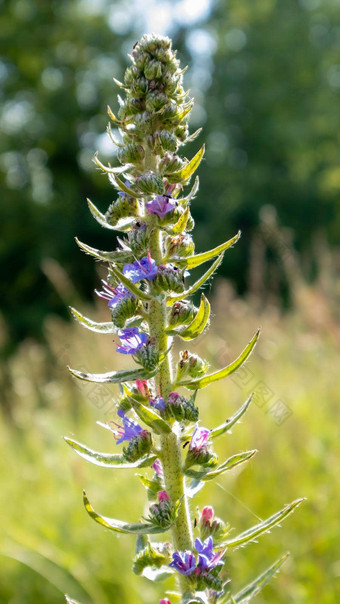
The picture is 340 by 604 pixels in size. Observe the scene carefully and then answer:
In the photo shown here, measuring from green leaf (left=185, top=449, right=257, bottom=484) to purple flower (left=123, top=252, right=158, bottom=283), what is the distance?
437 mm

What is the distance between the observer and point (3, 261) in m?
21.6

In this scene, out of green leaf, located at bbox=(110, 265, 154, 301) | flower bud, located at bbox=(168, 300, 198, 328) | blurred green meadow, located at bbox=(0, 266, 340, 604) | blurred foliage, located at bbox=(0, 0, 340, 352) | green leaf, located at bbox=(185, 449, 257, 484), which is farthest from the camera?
blurred foliage, located at bbox=(0, 0, 340, 352)

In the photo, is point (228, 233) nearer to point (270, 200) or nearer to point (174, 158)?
point (270, 200)

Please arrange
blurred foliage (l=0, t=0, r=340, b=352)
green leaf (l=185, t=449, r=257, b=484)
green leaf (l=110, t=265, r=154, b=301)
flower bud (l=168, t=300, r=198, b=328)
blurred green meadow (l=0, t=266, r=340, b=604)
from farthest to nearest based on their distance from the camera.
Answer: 1. blurred foliage (l=0, t=0, r=340, b=352)
2. blurred green meadow (l=0, t=266, r=340, b=604)
3. flower bud (l=168, t=300, r=198, b=328)
4. green leaf (l=185, t=449, r=257, b=484)
5. green leaf (l=110, t=265, r=154, b=301)

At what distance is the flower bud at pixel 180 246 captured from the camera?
145 cm

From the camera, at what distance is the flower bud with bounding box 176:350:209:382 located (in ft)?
4.78

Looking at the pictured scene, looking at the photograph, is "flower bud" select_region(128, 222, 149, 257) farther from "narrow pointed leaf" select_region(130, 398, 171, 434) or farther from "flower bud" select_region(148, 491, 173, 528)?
"flower bud" select_region(148, 491, 173, 528)

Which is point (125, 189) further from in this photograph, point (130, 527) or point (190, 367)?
point (130, 527)

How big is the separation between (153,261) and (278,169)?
22773 mm

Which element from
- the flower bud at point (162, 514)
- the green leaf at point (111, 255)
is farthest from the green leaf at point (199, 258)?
the flower bud at point (162, 514)

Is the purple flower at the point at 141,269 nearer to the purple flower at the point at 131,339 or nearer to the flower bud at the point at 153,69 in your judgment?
the purple flower at the point at 131,339

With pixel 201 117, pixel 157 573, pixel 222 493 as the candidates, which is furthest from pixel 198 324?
pixel 201 117

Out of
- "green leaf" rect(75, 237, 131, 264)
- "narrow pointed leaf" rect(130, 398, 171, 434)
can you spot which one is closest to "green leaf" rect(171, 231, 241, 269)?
"green leaf" rect(75, 237, 131, 264)

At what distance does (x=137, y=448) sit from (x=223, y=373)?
264 millimetres
